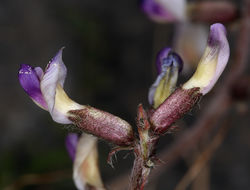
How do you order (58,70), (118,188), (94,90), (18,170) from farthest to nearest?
(94,90), (18,170), (118,188), (58,70)

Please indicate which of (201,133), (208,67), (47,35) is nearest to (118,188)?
(201,133)

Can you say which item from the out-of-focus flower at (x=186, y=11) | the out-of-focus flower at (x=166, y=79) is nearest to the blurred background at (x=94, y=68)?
the out-of-focus flower at (x=186, y=11)

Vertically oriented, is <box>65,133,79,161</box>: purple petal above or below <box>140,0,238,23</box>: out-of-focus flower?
below

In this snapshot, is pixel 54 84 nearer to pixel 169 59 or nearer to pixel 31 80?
pixel 31 80

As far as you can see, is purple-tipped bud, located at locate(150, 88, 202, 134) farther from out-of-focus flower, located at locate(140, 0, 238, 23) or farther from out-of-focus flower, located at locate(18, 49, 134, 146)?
out-of-focus flower, located at locate(140, 0, 238, 23)

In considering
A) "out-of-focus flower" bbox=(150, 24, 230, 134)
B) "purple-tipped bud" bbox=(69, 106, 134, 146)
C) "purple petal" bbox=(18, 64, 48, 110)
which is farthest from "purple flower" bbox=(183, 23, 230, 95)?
"purple petal" bbox=(18, 64, 48, 110)

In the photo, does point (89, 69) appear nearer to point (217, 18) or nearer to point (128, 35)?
point (128, 35)
